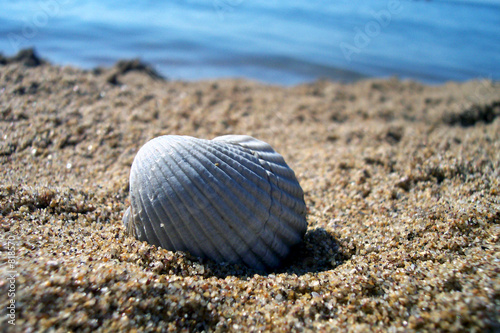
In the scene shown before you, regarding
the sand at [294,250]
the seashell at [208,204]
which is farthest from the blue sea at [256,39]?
the seashell at [208,204]

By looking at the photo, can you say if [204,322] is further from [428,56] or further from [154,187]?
[428,56]

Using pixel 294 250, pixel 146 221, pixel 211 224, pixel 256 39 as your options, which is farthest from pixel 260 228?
pixel 256 39

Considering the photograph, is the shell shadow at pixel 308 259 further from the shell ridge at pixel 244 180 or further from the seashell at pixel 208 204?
the shell ridge at pixel 244 180

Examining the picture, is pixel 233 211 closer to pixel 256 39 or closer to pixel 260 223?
pixel 260 223

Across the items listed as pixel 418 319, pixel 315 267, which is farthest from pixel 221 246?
pixel 418 319

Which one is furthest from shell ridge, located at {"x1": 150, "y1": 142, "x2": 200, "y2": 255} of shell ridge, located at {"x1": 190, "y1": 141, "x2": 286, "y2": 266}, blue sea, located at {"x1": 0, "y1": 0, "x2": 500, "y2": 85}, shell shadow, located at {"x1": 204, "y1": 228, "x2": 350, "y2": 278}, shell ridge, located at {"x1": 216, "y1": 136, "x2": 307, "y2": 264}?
blue sea, located at {"x1": 0, "y1": 0, "x2": 500, "y2": 85}

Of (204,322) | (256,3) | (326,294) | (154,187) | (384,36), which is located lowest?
(204,322)
